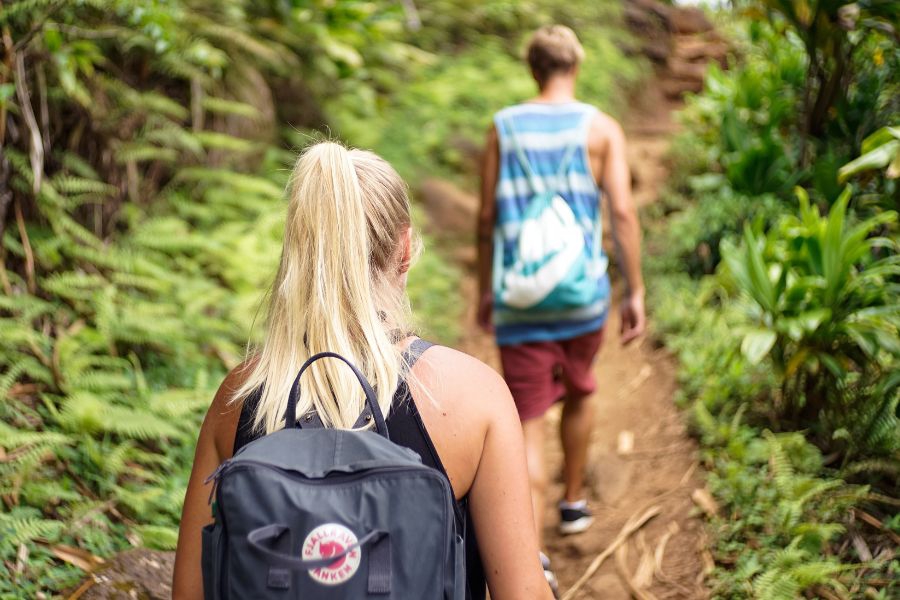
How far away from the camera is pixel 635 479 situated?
4.53 metres

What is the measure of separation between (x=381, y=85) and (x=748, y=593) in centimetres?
789

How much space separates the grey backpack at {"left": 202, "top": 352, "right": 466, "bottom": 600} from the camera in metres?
1.43

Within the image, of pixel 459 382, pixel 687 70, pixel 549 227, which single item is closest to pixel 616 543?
pixel 549 227

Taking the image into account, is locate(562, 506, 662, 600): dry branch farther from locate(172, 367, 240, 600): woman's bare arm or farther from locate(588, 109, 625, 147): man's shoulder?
locate(172, 367, 240, 600): woman's bare arm

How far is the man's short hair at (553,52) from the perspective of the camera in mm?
3643

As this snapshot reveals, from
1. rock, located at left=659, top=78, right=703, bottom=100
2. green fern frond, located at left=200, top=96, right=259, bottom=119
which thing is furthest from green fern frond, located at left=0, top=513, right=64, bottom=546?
rock, located at left=659, top=78, right=703, bottom=100

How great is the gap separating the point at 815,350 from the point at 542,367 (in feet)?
4.35

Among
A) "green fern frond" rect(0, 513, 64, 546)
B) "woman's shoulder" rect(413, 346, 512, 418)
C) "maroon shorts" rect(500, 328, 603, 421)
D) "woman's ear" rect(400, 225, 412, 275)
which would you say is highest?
"woman's ear" rect(400, 225, 412, 275)

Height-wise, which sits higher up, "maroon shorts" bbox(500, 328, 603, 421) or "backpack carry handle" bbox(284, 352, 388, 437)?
"backpack carry handle" bbox(284, 352, 388, 437)

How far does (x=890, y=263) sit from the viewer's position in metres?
3.82

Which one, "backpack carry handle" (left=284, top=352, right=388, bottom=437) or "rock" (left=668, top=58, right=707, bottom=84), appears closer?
"backpack carry handle" (left=284, top=352, right=388, bottom=437)

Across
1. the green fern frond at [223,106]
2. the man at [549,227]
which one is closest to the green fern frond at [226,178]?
the green fern frond at [223,106]

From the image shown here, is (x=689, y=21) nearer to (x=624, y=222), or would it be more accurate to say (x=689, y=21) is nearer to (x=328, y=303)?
(x=624, y=222)

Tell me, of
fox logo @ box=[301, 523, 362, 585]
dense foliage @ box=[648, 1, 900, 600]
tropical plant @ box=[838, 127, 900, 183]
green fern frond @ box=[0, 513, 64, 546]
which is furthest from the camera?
tropical plant @ box=[838, 127, 900, 183]
